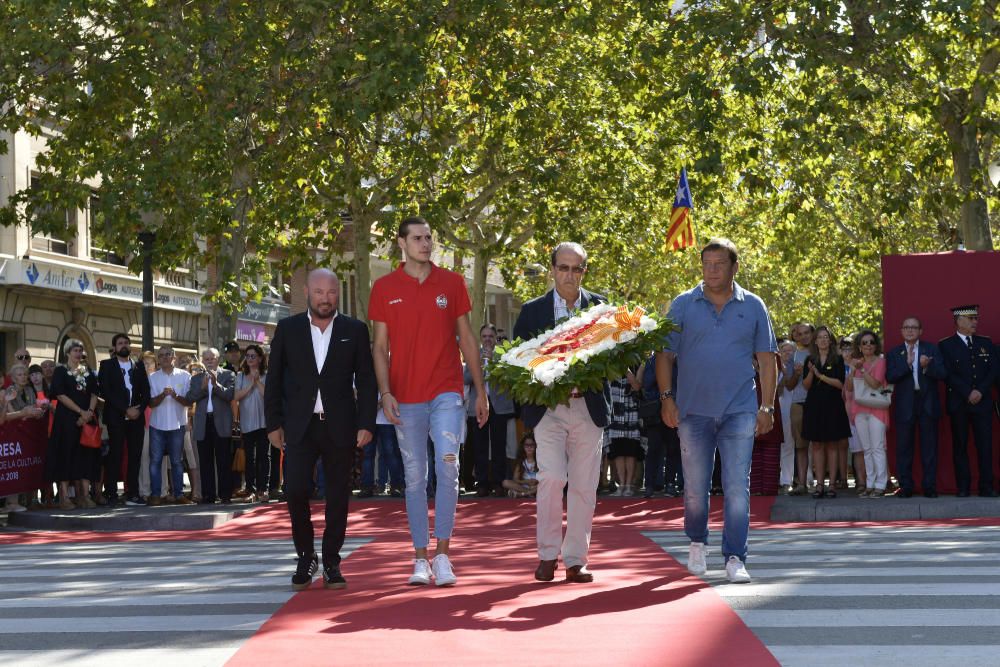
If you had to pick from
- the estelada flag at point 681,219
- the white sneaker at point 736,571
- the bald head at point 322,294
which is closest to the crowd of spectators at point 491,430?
the estelada flag at point 681,219

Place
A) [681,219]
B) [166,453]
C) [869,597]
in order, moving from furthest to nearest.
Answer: [681,219] → [166,453] → [869,597]

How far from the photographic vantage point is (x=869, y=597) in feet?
27.8

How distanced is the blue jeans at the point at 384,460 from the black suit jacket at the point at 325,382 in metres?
10.9

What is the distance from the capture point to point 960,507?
16.8 metres

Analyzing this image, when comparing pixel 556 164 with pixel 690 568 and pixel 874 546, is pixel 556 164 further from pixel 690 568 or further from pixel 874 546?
pixel 690 568

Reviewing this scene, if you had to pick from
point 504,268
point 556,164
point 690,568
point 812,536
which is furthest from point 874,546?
point 504,268

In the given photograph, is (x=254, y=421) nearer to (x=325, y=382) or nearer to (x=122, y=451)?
(x=122, y=451)

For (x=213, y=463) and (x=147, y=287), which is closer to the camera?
(x=213, y=463)

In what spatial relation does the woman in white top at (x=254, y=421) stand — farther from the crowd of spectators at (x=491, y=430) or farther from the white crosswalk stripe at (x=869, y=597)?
the white crosswalk stripe at (x=869, y=597)

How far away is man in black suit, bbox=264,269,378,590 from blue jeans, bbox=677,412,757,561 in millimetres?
2020

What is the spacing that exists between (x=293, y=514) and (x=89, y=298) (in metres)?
29.4

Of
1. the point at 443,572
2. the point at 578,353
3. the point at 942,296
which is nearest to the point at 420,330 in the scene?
the point at 578,353

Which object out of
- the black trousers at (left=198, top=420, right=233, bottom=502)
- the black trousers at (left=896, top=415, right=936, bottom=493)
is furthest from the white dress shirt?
the black trousers at (left=198, top=420, right=233, bottom=502)

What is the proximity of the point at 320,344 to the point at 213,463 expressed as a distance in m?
11.4
